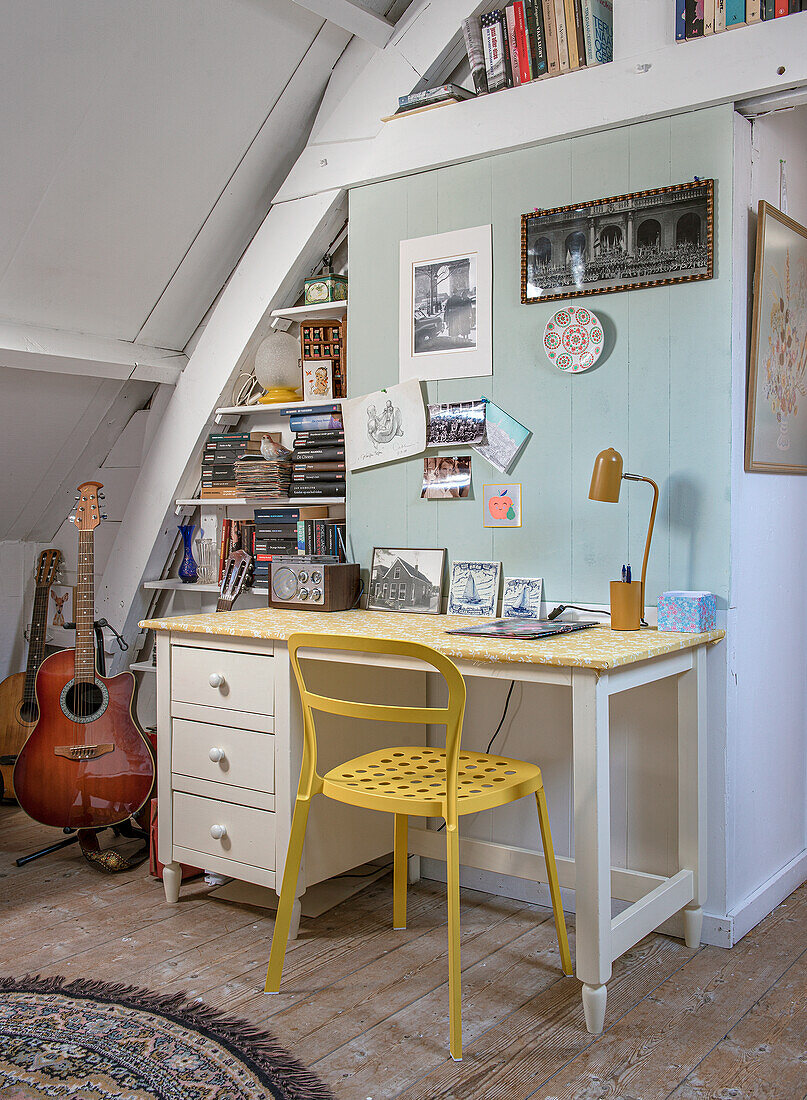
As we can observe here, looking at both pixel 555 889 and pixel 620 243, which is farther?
pixel 620 243

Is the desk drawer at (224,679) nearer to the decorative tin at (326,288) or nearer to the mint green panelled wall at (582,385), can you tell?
the mint green panelled wall at (582,385)

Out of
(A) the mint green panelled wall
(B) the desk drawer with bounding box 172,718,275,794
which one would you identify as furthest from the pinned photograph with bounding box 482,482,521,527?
(B) the desk drawer with bounding box 172,718,275,794

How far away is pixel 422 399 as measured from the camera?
114 inches

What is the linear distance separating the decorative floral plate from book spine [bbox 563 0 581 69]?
63cm

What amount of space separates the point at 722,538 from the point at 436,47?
166cm

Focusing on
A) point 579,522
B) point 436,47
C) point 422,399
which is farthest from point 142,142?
point 579,522

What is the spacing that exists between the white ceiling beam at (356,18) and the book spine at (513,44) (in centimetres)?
43

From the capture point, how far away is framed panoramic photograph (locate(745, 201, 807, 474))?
8.05ft

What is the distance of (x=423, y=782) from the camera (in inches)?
85.2

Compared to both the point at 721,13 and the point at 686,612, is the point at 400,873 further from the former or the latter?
the point at 721,13

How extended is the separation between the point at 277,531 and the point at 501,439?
0.92 m

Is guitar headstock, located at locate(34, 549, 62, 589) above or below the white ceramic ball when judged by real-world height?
below

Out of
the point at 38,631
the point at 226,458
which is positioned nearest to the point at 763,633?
the point at 226,458

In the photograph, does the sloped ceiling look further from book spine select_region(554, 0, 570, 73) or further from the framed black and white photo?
book spine select_region(554, 0, 570, 73)
